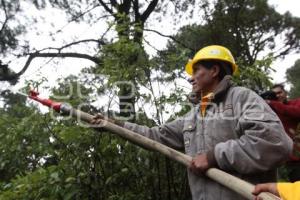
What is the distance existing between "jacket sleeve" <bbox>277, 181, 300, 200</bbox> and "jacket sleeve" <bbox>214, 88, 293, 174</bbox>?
1.27 ft

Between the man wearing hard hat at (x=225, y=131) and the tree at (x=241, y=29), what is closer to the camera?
the man wearing hard hat at (x=225, y=131)

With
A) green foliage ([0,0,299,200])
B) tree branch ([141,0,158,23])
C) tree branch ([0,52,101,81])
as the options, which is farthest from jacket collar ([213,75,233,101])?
tree branch ([141,0,158,23])

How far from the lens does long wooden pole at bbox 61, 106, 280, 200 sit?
2.41 m

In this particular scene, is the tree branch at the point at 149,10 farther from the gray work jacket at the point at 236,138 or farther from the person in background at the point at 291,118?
the gray work jacket at the point at 236,138

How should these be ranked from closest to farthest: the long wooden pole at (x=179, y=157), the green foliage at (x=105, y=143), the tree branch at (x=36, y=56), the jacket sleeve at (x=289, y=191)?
1. the jacket sleeve at (x=289, y=191)
2. the long wooden pole at (x=179, y=157)
3. the green foliage at (x=105, y=143)
4. the tree branch at (x=36, y=56)

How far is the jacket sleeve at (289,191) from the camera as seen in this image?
206cm

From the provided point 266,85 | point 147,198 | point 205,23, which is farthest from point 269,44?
point 147,198

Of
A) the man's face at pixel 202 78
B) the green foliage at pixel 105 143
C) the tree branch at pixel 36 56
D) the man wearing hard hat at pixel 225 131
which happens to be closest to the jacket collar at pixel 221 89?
the man wearing hard hat at pixel 225 131

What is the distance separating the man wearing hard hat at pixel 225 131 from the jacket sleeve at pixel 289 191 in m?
0.40

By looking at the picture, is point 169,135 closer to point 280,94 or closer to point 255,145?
point 255,145

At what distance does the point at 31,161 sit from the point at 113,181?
3.42ft

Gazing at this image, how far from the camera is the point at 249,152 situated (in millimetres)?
2572

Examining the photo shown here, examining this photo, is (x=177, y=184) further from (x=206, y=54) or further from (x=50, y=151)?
(x=206, y=54)

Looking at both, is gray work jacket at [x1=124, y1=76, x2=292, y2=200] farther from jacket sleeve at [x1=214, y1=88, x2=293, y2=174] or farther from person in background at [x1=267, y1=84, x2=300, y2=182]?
person in background at [x1=267, y1=84, x2=300, y2=182]
